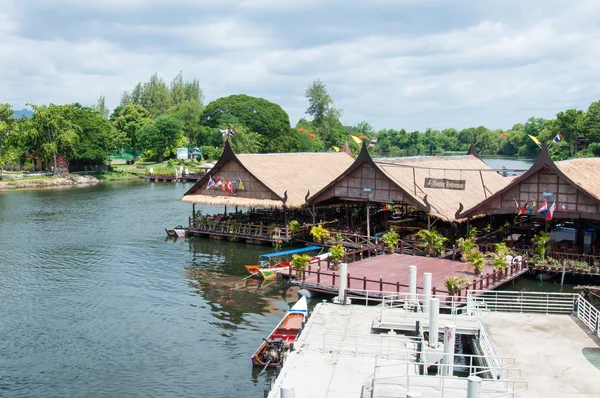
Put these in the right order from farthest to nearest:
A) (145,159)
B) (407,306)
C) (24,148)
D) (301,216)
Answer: (145,159), (24,148), (301,216), (407,306)

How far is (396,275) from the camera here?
30984 mm

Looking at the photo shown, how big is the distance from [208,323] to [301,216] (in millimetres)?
22928

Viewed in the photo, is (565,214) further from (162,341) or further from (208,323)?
(162,341)

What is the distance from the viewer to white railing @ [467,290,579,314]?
24025 millimetres

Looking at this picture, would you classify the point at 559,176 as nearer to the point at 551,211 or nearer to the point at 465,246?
the point at 551,211

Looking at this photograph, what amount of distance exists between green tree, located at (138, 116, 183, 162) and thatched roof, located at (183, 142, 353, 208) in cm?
7193

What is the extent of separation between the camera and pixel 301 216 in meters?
49.8

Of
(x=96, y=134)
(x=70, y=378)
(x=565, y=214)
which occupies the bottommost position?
(x=70, y=378)

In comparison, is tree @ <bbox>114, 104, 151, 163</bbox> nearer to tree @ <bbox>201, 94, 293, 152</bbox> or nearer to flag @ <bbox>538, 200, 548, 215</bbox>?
tree @ <bbox>201, 94, 293, 152</bbox>

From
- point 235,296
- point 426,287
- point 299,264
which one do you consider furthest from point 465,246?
point 235,296

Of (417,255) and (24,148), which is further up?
(24,148)

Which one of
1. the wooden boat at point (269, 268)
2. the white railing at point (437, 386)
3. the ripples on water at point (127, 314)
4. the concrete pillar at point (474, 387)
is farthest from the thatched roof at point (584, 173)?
the concrete pillar at point (474, 387)

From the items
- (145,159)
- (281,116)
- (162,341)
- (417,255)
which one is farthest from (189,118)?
(162,341)

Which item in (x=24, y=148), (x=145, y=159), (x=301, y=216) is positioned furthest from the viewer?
(x=145, y=159)
